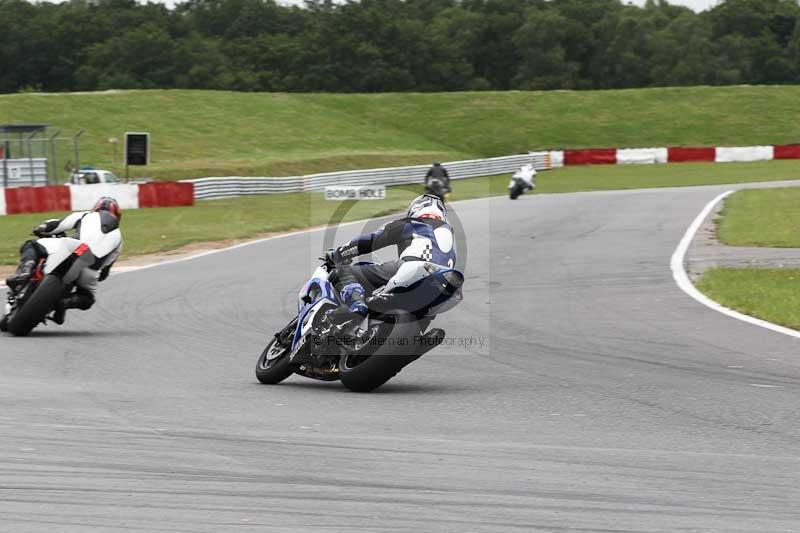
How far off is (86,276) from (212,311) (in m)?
1.92

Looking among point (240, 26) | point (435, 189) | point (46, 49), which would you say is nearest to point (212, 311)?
point (435, 189)

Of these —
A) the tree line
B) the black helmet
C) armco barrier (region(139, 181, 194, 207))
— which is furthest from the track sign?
the tree line

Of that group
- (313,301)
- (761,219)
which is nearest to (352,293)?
(313,301)

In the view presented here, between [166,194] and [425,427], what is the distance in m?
26.7

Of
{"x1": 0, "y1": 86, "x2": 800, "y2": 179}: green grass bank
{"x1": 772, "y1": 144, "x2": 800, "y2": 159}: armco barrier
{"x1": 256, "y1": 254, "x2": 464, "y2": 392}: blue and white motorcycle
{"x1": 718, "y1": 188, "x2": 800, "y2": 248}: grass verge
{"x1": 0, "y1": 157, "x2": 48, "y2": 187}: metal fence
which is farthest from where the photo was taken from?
{"x1": 772, "y1": 144, "x2": 800, "y2": 159}: armco barrier

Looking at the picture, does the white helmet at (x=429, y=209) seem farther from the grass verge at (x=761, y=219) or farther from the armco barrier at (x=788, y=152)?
the armco barrier at (x=788, y=152)

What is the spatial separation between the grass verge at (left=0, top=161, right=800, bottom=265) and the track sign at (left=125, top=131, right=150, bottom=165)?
2218 mm

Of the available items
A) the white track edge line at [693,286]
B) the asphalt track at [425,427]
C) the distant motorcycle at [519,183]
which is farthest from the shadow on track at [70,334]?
the distant motorcycle at [519,183]

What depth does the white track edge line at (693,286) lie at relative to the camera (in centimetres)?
1193

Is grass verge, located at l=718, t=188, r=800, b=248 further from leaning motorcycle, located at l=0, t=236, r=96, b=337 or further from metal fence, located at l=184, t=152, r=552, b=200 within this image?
metal fence, located at l=184, t=152, r=552, b=200

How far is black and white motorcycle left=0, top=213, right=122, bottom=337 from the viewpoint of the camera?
36.5 ft

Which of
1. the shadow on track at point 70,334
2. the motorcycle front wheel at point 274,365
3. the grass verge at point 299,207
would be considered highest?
the motorcycle front wheel at point 274,365

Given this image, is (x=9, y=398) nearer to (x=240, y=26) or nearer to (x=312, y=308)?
(x=312, y=308)

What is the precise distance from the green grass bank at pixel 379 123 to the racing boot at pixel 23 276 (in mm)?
33675
